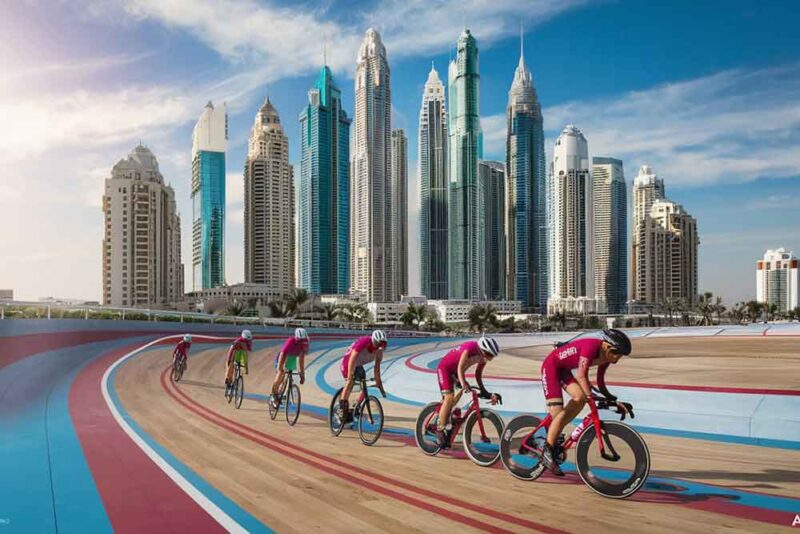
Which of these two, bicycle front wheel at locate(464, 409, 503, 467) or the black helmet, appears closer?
the black helmet

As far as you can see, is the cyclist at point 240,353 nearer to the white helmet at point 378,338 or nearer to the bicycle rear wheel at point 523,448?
the white helmet at point 378,338

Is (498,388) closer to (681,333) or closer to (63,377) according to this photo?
(63,377)

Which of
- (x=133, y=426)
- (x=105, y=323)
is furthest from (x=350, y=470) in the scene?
(x=105, y=323)

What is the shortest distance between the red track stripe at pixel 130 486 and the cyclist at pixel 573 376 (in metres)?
4.02

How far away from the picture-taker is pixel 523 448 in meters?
7.73

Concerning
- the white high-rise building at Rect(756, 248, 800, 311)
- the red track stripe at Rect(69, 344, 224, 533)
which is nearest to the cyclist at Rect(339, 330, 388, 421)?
the red track stripe at Rect(69, 344, 224, 533)

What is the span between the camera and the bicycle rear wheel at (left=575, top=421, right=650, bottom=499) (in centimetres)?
652

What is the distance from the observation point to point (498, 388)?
14.3 metres

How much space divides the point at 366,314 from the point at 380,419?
14325 cm

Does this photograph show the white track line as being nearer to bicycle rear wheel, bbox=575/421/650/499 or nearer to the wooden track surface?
the wooden track surface

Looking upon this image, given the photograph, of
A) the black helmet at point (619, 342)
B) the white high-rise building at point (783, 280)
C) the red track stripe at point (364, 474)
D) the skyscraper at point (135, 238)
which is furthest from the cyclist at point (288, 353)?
the white high-rise building at point (783, 280)

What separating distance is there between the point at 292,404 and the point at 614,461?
27.7 ft

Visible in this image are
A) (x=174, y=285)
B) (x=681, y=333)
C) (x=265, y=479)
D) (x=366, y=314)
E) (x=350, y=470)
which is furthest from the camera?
(x=366, y=314)

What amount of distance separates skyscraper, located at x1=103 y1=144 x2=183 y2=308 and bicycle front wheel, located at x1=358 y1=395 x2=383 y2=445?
12136 centimetres
